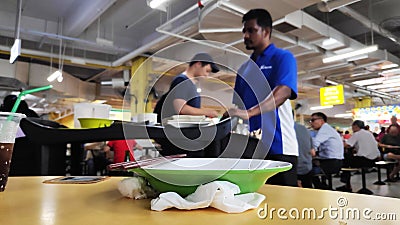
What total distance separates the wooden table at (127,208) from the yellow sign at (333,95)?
9.82 metres

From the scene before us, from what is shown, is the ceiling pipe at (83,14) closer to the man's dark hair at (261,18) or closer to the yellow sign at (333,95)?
the man's dark hair at (261,18)

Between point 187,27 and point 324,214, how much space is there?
16.6ft

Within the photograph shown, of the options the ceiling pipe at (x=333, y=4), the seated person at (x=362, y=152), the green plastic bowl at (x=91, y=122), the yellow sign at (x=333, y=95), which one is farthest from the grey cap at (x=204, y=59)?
the yellow sign at (x=333, y=95)

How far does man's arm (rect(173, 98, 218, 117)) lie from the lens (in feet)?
2.23

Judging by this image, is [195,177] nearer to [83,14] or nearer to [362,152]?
[83,14]

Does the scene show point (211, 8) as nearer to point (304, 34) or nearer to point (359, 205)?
point (304, 34)

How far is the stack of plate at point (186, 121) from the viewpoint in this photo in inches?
28.8

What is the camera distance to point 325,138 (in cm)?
463

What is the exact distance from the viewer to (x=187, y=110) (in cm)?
75

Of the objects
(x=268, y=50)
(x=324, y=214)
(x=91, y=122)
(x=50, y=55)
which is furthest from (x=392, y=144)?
(x=50, y=55)

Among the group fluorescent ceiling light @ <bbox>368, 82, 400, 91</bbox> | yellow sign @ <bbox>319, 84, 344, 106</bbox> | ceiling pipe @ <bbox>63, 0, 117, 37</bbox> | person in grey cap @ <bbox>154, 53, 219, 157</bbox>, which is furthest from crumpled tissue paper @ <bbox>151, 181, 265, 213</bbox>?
fluorescent ceiling light @ <bbox>368, 82, 400, 91</bbox>

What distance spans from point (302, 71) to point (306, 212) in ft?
29.0

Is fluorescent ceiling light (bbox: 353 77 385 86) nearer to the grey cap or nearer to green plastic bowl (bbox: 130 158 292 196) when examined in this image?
the grey cap

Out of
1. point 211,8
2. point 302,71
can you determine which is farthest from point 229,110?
point 302,71
